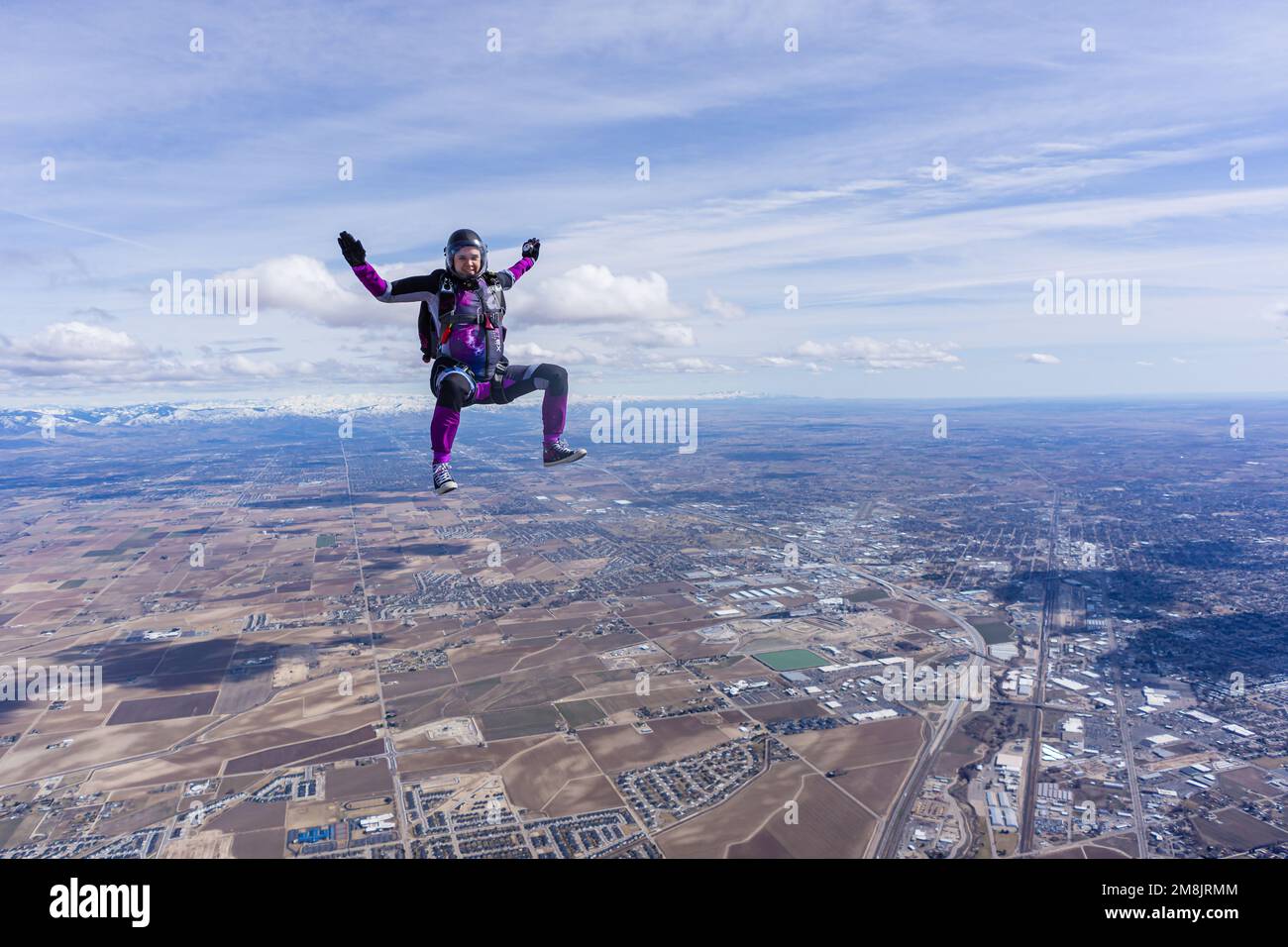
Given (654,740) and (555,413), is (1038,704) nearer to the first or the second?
(654,740)

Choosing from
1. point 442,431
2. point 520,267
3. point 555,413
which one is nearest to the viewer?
point 442,431

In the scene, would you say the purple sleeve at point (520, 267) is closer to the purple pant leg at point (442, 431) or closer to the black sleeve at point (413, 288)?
the black sleeve at point (413, 288)

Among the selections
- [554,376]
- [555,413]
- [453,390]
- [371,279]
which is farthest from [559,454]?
[371,279]

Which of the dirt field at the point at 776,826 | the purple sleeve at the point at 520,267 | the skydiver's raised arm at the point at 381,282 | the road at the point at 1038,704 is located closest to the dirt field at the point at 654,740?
the dirt field at the point at 776,826

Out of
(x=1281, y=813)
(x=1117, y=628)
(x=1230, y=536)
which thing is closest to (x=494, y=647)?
(x=1281, y=813)

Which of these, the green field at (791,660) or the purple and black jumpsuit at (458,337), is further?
the green field at (791,660)

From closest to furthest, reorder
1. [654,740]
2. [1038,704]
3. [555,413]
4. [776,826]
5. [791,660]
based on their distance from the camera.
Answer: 1. [555,413]
2. [776,826]
3. [654,740]
4. [1038,704]
5. [791,660]

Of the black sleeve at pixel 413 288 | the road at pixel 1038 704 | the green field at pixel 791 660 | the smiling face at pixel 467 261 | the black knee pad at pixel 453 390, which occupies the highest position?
the smiling face at pixel 467 261

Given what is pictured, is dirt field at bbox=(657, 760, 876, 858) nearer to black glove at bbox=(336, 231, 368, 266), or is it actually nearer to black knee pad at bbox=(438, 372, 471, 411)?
black knee pad at bbox=(438, 372, 471, 411)
